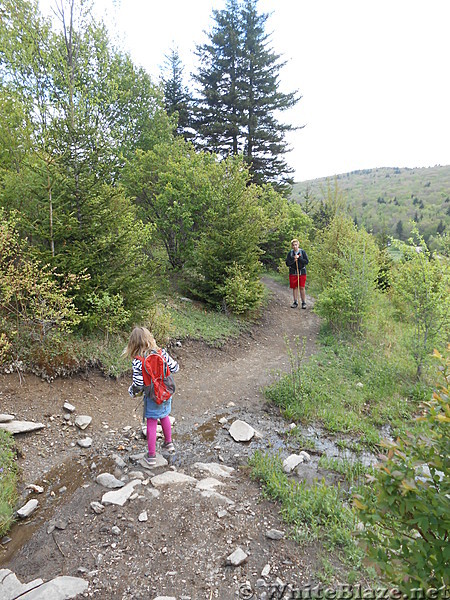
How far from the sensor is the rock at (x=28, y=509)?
11.3ft

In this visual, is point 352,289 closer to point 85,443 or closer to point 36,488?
point 85,443

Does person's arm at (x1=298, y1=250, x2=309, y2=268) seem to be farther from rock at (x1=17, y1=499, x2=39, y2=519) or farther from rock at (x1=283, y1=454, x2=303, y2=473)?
rock at (x1=17, y1=499, x2=39, y2=519)

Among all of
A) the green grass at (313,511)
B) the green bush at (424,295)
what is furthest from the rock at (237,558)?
the green bush at (424,295)

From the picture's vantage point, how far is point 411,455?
1786 mm

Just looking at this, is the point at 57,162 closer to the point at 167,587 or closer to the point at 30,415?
the point at 30,415

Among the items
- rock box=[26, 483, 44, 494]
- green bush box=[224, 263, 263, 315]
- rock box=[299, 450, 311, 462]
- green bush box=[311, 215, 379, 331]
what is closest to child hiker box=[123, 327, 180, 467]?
rock box=[26, 483, 44, 494]

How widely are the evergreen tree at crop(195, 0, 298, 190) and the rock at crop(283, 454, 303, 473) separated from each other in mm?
17605

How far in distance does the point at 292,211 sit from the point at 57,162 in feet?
42.5

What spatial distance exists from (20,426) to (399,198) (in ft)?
233

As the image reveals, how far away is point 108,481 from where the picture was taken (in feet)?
12.6

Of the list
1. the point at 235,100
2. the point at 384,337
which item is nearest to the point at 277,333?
the point at 384,337

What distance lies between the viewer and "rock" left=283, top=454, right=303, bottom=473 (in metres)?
4.27

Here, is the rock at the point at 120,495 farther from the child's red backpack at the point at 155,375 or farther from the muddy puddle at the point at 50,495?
the child's red backpack at the point at 155,375

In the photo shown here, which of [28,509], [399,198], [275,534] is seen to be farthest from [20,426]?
[399,198]
